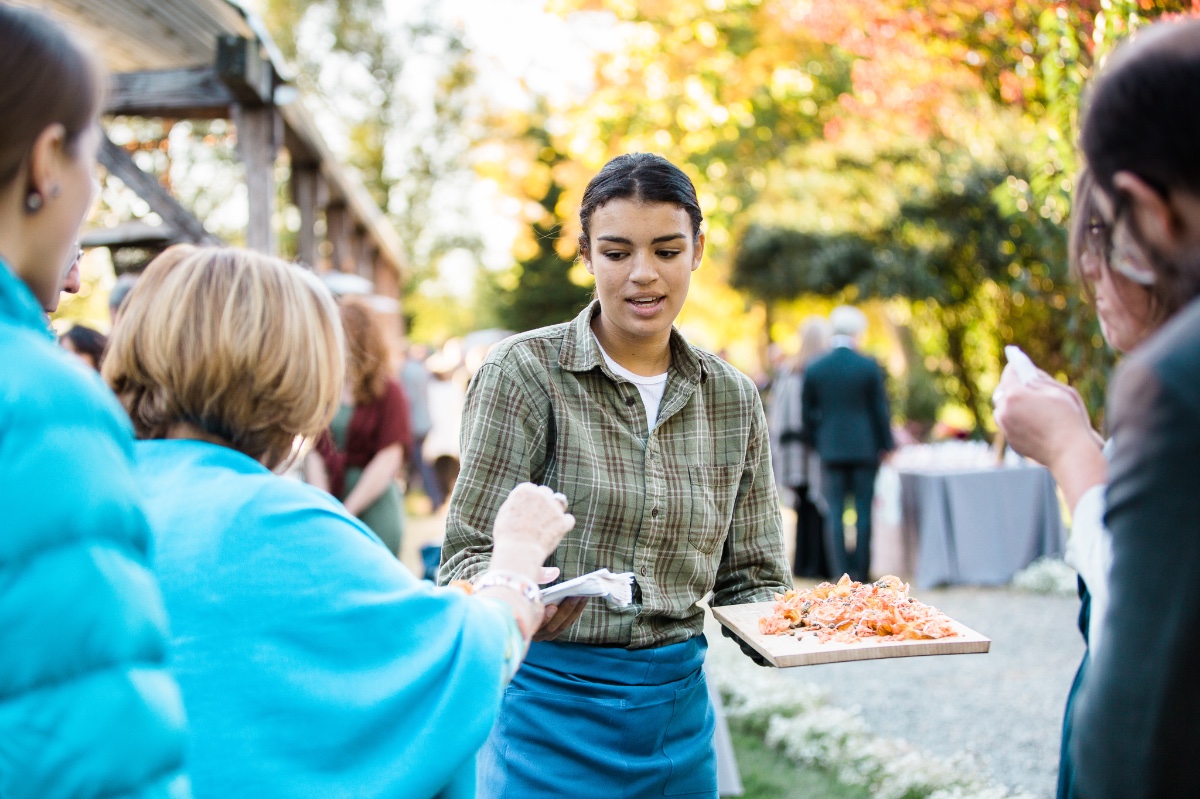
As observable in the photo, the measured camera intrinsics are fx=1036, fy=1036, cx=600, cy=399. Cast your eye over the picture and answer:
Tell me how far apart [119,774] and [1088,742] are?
1.02 metres

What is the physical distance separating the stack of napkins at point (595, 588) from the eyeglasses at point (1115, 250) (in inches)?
41.1

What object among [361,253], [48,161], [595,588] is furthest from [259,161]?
[361,253]

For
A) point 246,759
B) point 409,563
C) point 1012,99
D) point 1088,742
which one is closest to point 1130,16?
point 1088,742

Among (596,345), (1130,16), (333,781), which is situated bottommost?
(333,781)

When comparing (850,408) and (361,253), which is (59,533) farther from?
(361,253)

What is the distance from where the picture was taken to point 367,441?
15.8 ft

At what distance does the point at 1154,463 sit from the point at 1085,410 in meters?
0.54

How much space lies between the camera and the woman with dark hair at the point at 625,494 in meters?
2.22

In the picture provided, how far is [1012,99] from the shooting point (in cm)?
1203

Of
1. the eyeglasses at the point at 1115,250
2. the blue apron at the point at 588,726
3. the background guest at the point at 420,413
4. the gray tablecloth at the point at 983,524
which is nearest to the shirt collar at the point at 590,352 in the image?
the blue apron at the point at 588,726

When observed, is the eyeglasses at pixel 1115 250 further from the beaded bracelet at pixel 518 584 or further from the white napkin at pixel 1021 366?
the beaded bracelet at pixel 518 584

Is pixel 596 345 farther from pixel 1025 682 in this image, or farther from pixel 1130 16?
pixel 1025 682

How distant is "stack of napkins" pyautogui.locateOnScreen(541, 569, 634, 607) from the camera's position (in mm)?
1929

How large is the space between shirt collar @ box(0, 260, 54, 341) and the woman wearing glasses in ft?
4.06
